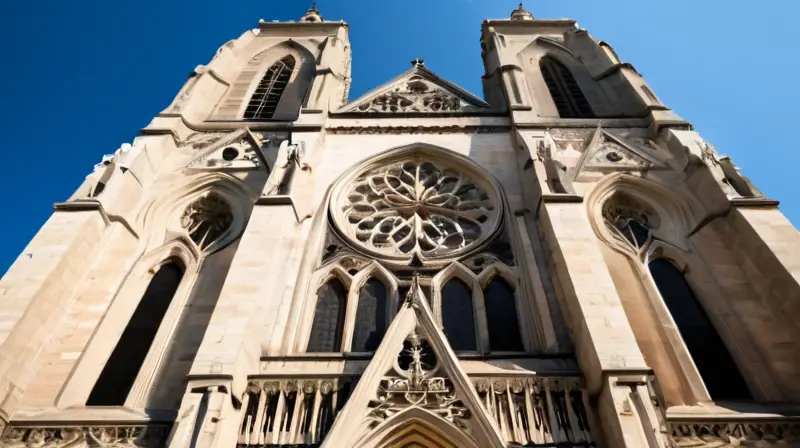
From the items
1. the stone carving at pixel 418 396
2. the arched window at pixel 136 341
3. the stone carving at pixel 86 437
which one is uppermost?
the arched window at pixel 136 341

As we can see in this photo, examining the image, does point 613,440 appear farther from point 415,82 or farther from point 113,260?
point 415,82

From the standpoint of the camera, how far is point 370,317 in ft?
31.0

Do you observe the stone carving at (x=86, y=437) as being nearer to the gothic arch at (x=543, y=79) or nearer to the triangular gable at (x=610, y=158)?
the triangular gable at (x=610, y=158)

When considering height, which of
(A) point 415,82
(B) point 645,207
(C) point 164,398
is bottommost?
(C) point 164,398

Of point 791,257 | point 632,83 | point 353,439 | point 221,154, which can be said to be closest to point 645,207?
point 791,257

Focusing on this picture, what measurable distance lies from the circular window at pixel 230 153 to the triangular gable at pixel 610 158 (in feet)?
24.8

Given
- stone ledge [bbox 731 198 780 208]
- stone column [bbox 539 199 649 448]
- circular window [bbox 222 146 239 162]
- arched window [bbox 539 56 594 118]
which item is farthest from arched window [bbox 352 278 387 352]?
arched window [bbox 539 56 594 118]

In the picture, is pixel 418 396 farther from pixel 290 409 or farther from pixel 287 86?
pixel 287 86

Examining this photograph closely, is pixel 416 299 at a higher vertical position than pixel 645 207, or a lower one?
lower

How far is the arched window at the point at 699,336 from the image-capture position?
830 cm

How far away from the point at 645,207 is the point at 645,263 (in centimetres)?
188

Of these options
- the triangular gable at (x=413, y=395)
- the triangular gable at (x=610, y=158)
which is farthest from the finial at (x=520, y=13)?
the triangular gable at (x=413, y=395)

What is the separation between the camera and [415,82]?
17.2 m

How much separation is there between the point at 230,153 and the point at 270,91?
4773mm
